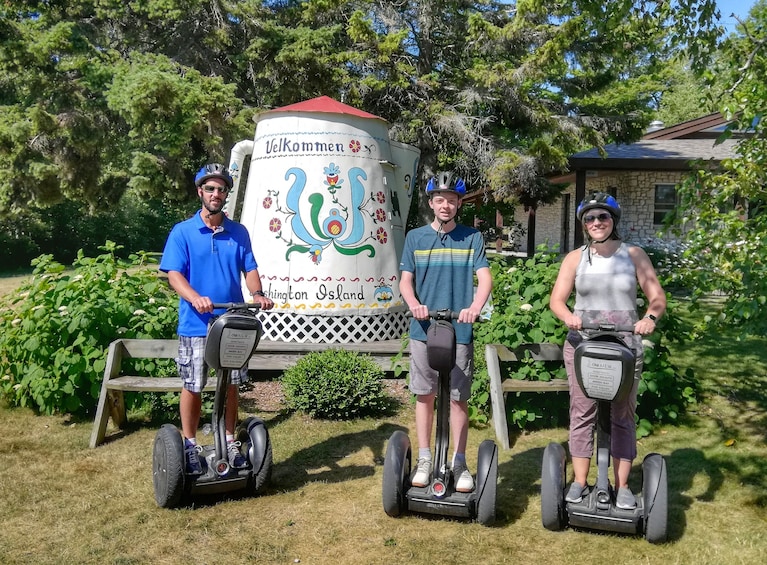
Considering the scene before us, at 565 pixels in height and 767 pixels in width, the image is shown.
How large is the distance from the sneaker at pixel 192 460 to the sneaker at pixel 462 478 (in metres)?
1.45

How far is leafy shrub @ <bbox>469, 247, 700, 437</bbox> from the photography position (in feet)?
17.1

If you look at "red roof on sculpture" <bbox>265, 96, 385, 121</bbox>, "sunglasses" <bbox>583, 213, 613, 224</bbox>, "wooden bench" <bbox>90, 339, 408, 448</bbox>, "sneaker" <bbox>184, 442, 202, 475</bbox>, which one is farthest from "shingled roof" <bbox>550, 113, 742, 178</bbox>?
"sneaker" <bbox>184, 442, 202, 475</bbox>

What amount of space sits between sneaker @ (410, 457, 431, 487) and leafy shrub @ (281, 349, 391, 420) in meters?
1.90

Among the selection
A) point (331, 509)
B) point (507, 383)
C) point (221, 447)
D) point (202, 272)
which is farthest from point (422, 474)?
point (202, 272)

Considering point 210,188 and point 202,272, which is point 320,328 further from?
point 210,188

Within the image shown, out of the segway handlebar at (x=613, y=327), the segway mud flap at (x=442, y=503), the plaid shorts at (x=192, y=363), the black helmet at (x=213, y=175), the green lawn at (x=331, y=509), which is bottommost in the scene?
the green lawn at (x=331, y=509)

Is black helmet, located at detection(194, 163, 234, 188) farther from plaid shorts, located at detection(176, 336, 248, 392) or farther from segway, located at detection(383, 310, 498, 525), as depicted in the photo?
segway, located at detection(383, 310, 498, 525)

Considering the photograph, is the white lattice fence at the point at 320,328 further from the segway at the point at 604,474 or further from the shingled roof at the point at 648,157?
the shingled roof at the point at 648,157

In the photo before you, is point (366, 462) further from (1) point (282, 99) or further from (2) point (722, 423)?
(1) point (282, 99)

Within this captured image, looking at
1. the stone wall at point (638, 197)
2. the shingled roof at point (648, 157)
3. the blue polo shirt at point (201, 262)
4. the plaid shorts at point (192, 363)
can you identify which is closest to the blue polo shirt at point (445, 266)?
the blue polo shirt at point (201, 262)

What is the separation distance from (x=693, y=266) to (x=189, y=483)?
13.7ft

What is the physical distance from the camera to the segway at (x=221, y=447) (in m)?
3.60

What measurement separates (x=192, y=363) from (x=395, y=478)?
4.44ft

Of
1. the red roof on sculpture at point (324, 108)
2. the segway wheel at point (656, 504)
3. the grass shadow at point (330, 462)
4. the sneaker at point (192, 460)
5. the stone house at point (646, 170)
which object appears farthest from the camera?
the stone house at point (646, 170)
